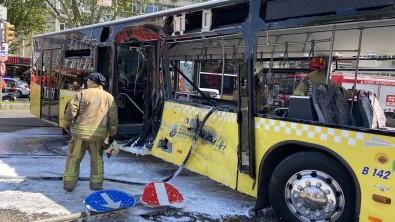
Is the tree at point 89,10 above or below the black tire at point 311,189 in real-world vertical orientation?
above

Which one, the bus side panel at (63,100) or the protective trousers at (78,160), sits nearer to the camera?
the protective trousers at (78,160)

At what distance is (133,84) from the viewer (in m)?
7.70

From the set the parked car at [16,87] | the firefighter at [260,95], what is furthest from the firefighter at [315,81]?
Result: the parked car at [16,87]

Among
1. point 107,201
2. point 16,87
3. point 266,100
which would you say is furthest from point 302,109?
A: point 16,87

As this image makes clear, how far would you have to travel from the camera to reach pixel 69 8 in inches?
953

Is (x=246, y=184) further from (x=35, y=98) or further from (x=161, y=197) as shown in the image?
(x=35, y=98)

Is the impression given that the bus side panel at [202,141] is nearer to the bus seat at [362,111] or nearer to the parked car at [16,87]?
the bus seat at [362,111]

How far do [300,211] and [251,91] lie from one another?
1364 mm

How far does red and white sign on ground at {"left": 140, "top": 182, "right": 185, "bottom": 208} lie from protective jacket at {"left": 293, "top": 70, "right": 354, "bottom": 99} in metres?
1.82

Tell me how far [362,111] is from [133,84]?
14.5 ft

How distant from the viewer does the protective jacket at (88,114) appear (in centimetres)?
526

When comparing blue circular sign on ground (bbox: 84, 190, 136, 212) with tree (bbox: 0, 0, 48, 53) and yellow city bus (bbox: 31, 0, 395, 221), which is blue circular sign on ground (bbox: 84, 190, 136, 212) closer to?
yellow city bus (bbox: 31, 0, 395, 221)

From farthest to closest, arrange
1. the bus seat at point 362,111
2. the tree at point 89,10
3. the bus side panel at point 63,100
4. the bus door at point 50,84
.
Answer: the tree at point 89,10 → the bus door at point 50,84 → the bus side panel at point 63,100 → the bus seat at point 362,111

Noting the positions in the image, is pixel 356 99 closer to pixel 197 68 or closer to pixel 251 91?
pixel 251 91
